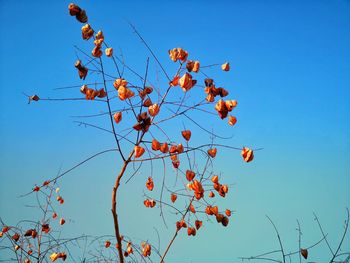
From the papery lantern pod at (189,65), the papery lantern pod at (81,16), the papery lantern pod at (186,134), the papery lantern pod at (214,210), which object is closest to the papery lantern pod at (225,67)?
the papery lantern pod at (189,65)

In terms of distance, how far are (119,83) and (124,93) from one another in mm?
128

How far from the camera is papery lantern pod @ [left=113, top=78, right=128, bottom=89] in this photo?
8.36 ft

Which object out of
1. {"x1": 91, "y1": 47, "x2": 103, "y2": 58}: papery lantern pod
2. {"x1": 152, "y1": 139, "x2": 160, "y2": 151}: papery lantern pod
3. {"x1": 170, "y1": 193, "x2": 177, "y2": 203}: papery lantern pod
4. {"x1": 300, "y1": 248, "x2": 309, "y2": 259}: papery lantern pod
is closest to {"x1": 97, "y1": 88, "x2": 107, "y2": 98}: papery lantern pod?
{"x1": 91, "y1": 47, "x2": 103, "y2": 58}: papery lantern pod

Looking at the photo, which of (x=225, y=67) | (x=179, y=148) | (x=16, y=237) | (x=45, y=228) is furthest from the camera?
(x=45, y=228)

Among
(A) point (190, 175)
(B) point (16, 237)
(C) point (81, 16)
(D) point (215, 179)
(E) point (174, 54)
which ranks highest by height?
(C) point (81, 16)

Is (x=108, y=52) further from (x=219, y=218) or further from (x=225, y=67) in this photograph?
(x=219, y=218)

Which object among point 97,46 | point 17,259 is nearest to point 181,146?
point 97,46

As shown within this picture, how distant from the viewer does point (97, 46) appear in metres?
2.50

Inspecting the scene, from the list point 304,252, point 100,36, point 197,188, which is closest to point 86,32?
point 100,36

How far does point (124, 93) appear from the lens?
8.14 feet

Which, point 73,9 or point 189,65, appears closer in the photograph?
point 73,9

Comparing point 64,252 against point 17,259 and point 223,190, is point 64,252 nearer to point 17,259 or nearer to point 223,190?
point 17,259

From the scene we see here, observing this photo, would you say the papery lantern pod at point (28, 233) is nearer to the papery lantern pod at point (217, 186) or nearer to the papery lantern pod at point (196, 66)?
the papery lantern pod at point (217, 186)

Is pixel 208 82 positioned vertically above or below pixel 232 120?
above
